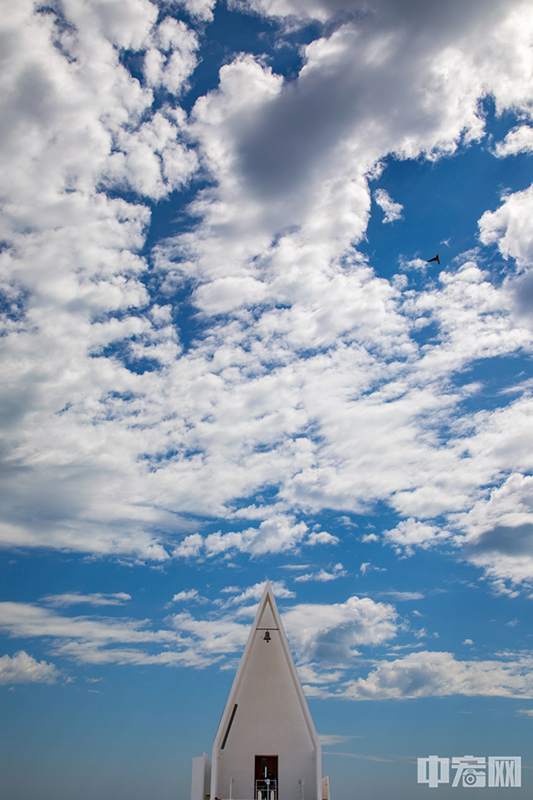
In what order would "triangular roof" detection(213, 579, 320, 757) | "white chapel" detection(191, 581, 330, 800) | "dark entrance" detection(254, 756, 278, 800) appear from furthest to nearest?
1. "triangular roof" detection(213, 579, 320, 757)
2. "white chapel" detection(191, 581, 330, 800)
3. "dark entrance" detection(254, 756, 278, 800)

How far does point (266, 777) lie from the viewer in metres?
17.7

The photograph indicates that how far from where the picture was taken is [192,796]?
58.2 feet

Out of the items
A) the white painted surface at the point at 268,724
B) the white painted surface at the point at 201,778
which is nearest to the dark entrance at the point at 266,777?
the white painted surface at the point at 268,724

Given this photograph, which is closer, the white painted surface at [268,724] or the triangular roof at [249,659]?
the white painted surface at [268,724]

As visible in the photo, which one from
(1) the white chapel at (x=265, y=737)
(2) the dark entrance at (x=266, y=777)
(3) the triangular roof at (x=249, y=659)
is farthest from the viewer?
(3) the triangular roof at (x=249, y=659)

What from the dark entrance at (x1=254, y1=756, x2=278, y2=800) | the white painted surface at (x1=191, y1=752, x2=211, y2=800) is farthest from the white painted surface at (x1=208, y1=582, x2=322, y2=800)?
the white painted surface at (x1=191, y1=752, x2=211, y2=800)

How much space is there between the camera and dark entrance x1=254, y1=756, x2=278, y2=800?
17359 millimetres

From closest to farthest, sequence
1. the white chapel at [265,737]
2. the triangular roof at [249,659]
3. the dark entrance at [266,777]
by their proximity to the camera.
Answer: the dark entrance at [266,777]
the white chapel at [265,737]
the triangular roof at [249,659]

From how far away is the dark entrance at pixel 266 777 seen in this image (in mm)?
17359

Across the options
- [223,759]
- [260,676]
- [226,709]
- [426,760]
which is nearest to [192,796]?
[223,759]

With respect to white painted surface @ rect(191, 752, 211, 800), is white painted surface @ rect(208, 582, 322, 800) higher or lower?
higher

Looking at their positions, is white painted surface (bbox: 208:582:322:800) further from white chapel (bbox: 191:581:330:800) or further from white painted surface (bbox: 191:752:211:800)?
white painted surface (bbox: 191:752:211:800)

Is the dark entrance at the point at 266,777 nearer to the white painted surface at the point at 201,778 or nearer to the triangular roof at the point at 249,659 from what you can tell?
the triangular roof at the point at 249,659

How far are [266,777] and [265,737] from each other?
1.21m
